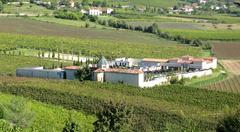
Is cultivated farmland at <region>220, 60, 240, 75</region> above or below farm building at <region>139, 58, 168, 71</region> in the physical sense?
below

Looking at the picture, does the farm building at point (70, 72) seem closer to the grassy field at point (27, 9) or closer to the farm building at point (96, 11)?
the grassy field at point (27, 9)

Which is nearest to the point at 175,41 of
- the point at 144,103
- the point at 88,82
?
the point at 88,82

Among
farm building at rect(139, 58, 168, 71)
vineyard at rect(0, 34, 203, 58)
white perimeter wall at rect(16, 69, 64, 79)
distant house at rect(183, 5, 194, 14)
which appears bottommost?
distant house at rect(183, 5, 194, 14)

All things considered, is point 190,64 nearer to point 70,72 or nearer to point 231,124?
point 70,72

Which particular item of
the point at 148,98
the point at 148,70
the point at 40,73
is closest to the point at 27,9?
the point at 148,70

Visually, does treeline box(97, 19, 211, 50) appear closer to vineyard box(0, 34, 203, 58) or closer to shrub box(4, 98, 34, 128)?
vineyard box(0, 34, 203, 58)

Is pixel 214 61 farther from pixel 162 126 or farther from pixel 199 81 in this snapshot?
pixel 162 126

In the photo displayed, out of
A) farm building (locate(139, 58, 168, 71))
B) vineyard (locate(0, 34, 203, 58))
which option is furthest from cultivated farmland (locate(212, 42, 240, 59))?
farm building (locate(139, 58, 168, 71))
